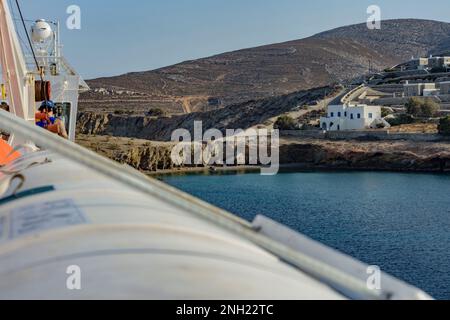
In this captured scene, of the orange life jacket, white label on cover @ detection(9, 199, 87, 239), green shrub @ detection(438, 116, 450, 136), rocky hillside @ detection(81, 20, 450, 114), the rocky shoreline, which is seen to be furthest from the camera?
rocky hillside @ detection(81, 20, 450, 114)

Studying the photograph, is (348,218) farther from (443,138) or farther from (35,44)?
(443,138)

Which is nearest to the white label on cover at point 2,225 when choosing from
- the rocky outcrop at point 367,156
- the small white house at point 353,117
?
the rocky outcrop at point 367,156

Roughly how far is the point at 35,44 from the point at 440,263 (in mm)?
14706

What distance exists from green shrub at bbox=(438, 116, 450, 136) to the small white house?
6929 millimetres

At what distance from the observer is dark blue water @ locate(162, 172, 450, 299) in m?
22.8

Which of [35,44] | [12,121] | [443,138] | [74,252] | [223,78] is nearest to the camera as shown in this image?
[74,252]

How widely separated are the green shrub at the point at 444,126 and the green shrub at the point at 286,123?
16.8 m

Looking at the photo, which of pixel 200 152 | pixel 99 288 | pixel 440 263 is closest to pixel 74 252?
pixel 99 288

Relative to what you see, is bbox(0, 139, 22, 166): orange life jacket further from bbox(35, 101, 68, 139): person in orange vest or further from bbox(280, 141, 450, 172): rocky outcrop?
bbox(280, 141, 450, 172): rocky outcrop

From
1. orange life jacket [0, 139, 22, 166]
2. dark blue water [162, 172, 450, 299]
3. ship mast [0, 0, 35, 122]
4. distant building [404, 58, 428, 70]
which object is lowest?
Result: dark blue water [162, 172, 450, 299]

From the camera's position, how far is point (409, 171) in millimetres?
58875

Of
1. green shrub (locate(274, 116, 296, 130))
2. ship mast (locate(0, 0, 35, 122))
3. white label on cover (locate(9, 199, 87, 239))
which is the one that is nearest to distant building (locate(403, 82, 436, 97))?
green shrub (locate(274, 116, 296, 130))

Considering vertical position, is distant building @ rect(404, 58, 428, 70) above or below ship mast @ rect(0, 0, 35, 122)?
above
